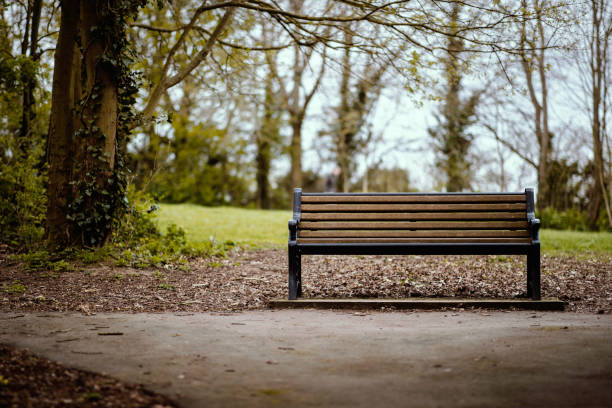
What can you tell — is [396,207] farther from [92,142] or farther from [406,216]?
[92,142]

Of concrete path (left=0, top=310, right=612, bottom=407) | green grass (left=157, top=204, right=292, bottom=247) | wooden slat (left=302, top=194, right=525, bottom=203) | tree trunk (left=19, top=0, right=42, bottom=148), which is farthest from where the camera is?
green grass (left=157, top=204, right=292, bottom=247)

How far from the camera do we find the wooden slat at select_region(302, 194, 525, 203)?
5961mm

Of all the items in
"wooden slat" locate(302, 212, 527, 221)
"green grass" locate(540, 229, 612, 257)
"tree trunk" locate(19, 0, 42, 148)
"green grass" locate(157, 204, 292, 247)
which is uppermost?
"tree trunk" locate(19, 0, 42, 148)

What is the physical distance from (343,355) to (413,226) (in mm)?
2637

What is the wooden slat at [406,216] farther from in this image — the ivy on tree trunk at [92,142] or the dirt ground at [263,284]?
the ivy on tree trunk at [92,142]

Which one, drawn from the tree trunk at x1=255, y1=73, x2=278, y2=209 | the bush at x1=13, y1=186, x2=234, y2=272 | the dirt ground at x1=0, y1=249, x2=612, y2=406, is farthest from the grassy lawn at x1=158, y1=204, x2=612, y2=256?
the tree trunk at x1=255, y1=73, x2=278, y2=209

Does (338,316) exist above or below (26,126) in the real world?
below

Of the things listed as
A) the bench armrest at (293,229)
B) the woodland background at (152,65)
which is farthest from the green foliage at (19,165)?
the bench armrest at (293,229)

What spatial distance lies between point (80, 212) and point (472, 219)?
211 inches

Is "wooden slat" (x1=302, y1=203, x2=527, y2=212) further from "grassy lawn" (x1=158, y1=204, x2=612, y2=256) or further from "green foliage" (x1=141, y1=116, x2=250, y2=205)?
"green foliage" (x1=141, y1=116, x2=250, y2=205)

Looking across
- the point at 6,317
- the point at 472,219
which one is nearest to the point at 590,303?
the point at 472,219

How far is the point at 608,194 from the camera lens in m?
18.3

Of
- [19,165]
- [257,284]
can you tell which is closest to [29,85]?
[19,165]

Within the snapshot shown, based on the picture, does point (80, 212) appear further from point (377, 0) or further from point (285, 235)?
point (285, 235)
